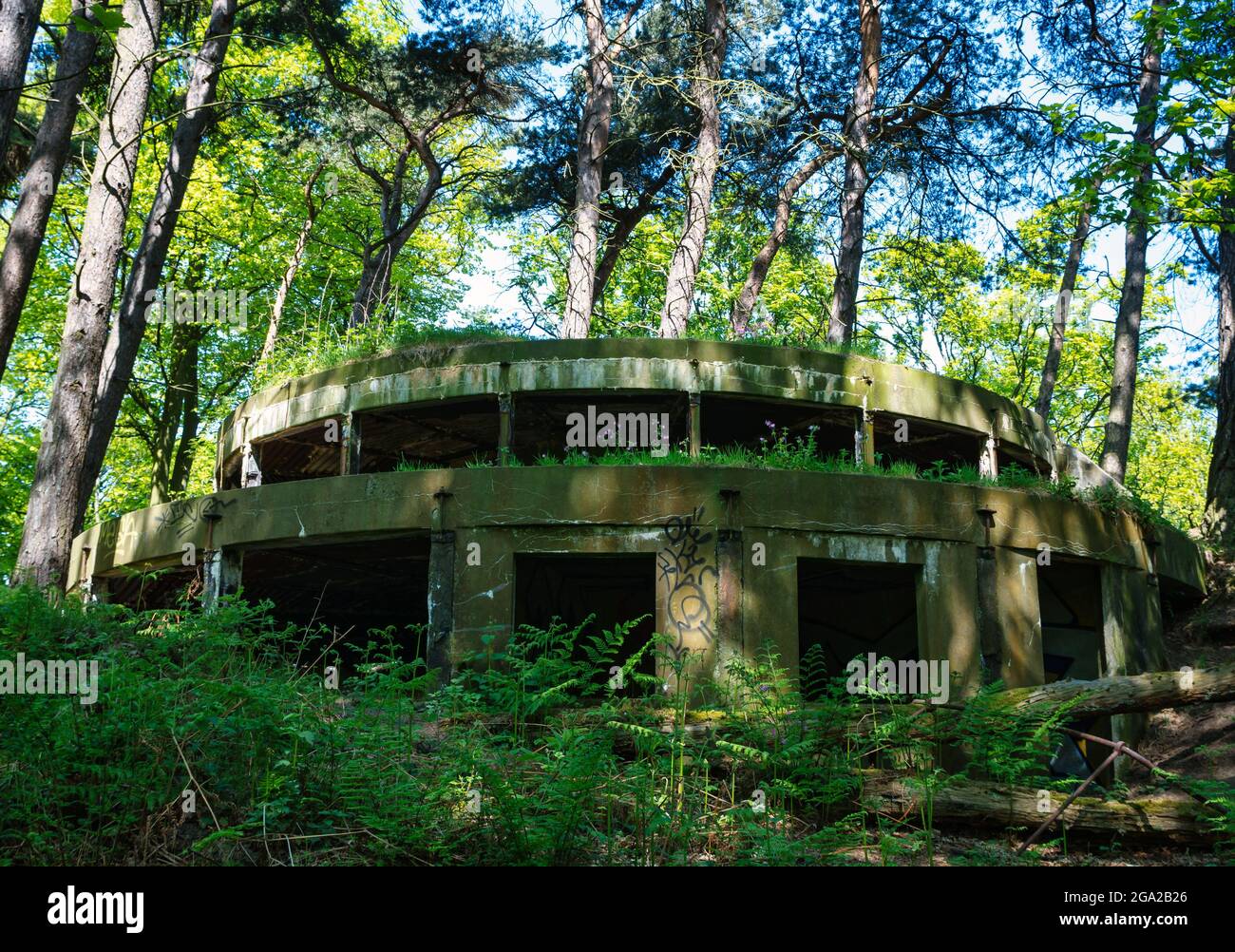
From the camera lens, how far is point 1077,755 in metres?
15.4

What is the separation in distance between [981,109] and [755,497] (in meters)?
14.6

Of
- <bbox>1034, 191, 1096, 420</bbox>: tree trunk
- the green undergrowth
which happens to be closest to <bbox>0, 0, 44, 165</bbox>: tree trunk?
the green undergrowth

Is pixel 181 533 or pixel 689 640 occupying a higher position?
pixel 181 533

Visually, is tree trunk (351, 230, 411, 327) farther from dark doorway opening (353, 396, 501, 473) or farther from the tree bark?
dark doorway opening (353, 396, 501, 473)

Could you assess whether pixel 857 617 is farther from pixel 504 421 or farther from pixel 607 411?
pixel 504 421

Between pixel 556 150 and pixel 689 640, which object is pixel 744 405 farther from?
pixel 556 150

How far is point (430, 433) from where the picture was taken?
18094 mm

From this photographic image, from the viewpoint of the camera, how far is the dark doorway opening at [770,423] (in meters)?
16.7

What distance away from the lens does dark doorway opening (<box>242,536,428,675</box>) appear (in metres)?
15.3

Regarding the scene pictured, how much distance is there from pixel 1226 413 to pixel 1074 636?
283 inches

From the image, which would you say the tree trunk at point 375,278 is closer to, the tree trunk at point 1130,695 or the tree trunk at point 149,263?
the tree trunk at point 149,263

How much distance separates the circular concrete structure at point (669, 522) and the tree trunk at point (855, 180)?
460 centimetres
